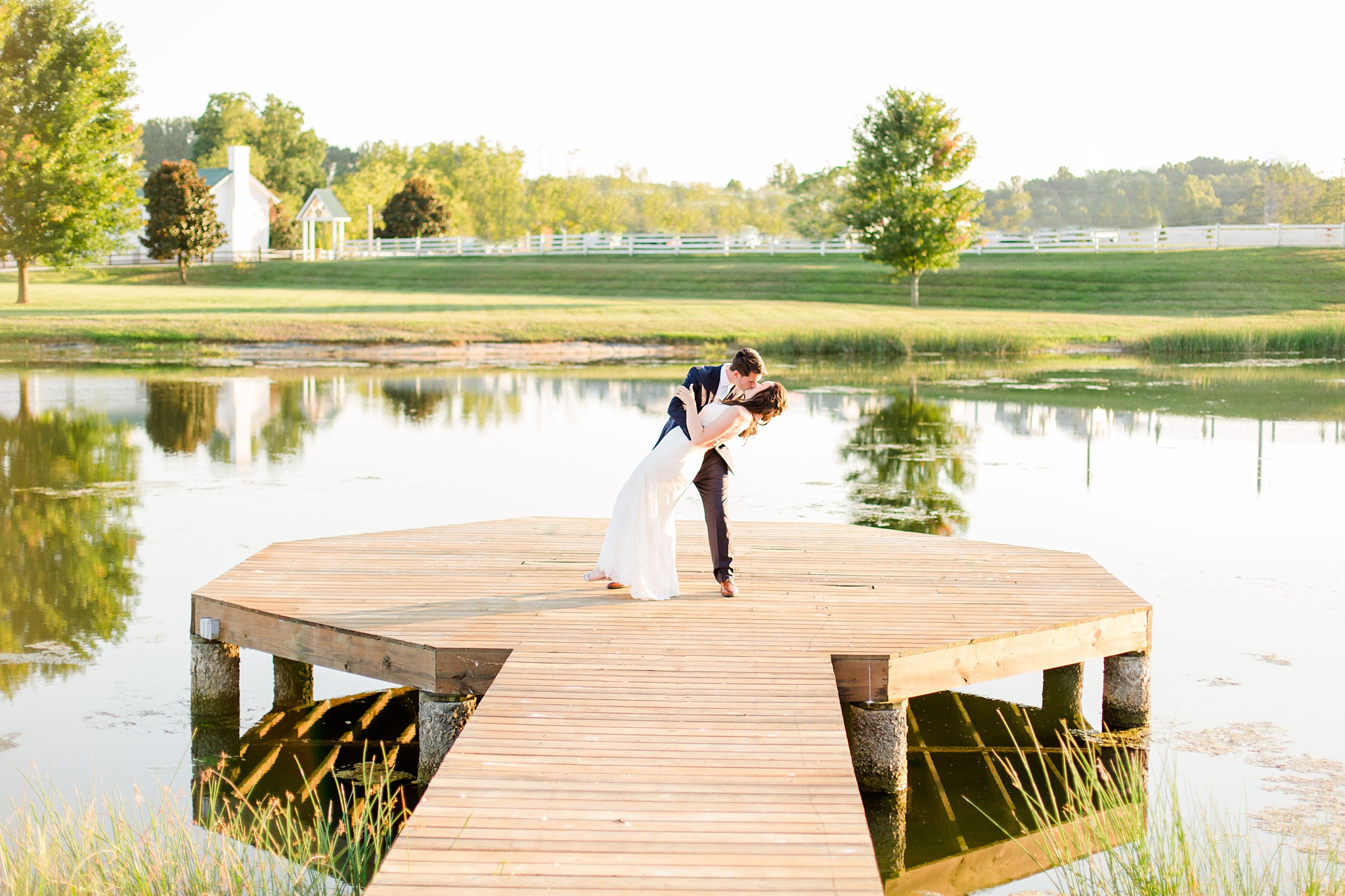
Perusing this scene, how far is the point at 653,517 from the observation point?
853cm

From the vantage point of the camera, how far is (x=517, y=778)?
18.3 feet

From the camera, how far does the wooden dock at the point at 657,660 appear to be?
4902mm

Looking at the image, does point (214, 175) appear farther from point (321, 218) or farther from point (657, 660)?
point (657, 660)

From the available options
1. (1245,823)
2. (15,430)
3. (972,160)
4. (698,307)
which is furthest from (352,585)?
(972,160)

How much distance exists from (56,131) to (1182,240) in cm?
4889

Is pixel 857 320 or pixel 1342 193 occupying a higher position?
pixel 1342 193

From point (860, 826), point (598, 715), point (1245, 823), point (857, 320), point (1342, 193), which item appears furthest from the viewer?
point (1342, 193)

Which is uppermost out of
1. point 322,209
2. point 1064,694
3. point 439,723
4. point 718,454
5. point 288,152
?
point 288,152

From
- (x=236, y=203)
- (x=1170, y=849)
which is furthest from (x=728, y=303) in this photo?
(x=1170, y=849)

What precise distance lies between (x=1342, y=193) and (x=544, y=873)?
118936mm

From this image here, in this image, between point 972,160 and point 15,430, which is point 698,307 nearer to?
point 972,160

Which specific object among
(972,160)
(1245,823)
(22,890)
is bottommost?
(1245,823)

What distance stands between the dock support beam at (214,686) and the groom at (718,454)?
3161mm

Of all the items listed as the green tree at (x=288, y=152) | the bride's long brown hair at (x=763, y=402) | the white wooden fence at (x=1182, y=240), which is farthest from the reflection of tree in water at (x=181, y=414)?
the green tree at (x=288, y=152)
